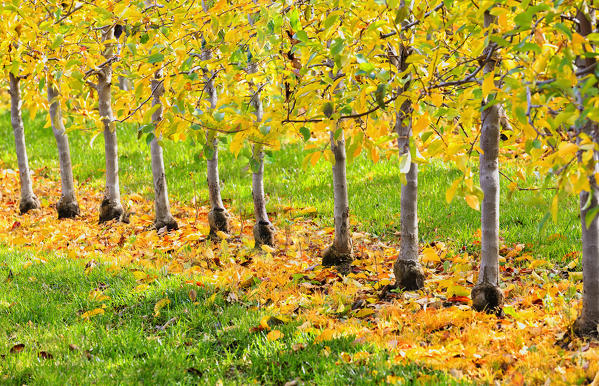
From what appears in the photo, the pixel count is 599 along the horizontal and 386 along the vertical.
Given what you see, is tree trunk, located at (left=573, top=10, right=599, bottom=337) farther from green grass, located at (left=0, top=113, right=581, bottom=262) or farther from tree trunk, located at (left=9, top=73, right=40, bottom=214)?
tree trunk, located at (left=9, top=73, right=40, bottom=214)

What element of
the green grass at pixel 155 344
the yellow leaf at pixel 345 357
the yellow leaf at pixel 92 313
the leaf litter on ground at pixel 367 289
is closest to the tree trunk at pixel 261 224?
the leaf litter on ground at pixel 367 289

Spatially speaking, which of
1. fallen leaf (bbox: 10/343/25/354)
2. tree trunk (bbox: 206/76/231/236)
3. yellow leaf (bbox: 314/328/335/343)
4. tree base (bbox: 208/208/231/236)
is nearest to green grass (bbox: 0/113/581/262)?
tree trunk (bbox: 206/76/231/236)

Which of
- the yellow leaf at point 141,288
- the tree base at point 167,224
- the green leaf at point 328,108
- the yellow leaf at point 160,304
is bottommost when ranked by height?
the yellow leaf at point 160,304

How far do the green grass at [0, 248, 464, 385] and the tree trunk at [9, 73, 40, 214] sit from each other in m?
3.83

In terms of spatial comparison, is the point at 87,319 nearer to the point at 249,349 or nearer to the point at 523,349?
the point at 249,349

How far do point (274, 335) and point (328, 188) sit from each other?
5.12m

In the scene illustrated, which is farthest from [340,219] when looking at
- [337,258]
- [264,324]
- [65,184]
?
[65,184]

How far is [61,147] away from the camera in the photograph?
8086 millimetres

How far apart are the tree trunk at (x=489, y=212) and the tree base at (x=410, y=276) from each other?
62 cm

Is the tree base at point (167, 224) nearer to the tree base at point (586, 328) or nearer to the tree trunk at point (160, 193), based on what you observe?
the tree trunk at point (160, 193)

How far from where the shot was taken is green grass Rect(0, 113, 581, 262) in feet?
20.1

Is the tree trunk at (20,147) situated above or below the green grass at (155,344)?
above

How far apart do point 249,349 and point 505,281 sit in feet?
7.97

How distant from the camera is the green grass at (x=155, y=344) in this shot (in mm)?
3246
